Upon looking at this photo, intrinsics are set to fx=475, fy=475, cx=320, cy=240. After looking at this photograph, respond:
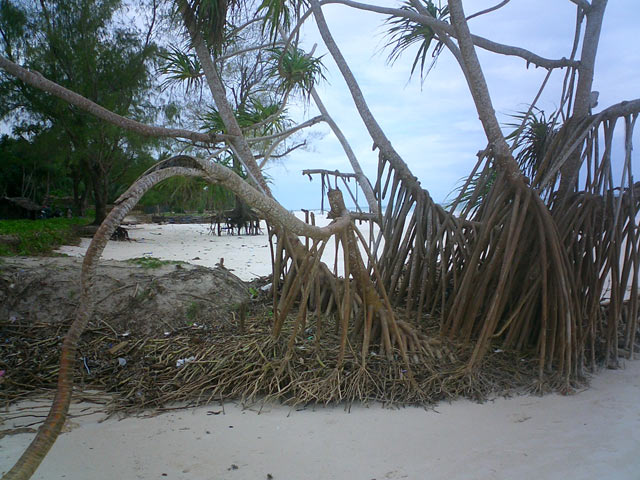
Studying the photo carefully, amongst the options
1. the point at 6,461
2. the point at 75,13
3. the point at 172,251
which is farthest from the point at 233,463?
the point at 75,13

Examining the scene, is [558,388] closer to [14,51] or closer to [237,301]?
[237,301]

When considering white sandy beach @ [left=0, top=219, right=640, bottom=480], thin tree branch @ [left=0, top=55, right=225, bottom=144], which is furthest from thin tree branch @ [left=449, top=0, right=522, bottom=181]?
thin tree branch @ [left=0, top=55, right=225, bottom=144]

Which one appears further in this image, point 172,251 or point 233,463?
point 172,251

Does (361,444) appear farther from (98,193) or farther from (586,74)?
(98,193)

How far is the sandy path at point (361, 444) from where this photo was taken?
5.32 feet

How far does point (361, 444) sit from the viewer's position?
185cm

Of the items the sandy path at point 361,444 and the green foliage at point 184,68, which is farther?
the green foliage at point 184,68

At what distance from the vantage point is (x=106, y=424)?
1936 millimetres

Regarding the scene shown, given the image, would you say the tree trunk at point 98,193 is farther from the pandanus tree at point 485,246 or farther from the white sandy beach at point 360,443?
the white sandy beach at point 360,443

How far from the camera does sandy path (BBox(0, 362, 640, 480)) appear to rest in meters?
1.62

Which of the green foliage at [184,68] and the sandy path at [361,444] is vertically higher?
the green foliage at [184,68]

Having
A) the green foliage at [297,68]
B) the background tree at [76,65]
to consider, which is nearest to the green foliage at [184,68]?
the green foliage at [297,68]

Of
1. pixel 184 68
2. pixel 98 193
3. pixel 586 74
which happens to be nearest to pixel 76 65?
pixel 98 193

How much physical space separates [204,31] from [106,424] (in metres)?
2.29
